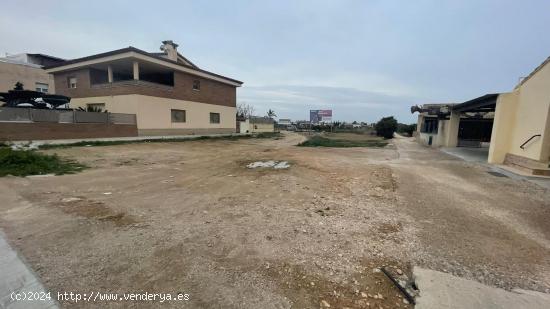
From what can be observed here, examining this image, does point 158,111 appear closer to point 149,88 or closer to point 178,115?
point 149,88

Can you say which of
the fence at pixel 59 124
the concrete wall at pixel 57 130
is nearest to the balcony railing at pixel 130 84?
the fence at pixel 59 124

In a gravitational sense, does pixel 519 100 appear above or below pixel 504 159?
above

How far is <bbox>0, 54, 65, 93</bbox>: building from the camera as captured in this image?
25.0 metres

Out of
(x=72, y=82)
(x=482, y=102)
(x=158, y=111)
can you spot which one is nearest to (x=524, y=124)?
(x=482, y=102)

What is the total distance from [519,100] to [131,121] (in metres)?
24.0

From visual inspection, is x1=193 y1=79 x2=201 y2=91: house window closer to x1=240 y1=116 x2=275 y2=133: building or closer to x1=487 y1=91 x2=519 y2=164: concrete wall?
x1=240 y1=116 x2=275 y2=133: building

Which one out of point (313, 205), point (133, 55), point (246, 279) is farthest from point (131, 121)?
point (246, 279)

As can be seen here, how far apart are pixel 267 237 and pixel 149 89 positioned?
20874 millimetres

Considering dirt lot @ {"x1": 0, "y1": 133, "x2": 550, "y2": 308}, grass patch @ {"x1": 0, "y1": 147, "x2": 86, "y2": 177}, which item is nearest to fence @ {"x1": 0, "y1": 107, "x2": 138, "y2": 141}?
grass patch @ {"x1": 0, "y1": 147, "x2": 86, "y2": 177}

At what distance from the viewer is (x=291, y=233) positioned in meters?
3.74

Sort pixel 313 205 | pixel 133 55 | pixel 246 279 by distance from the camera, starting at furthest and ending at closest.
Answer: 1. pixel 133 55
2. pixel 313 205
3. pixel 246 279

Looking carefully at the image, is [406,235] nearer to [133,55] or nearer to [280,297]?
[280,297]

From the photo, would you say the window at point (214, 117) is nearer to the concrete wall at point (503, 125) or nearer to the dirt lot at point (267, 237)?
the dirt lot at point (267, 237)

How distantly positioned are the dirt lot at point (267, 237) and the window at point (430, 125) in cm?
1701
